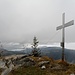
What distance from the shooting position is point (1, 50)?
33.4 meters

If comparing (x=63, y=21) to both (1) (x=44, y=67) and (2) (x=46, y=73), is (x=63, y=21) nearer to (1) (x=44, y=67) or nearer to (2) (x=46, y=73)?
(1) (x=44, y=67)

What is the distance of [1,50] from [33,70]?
10430 millimetres

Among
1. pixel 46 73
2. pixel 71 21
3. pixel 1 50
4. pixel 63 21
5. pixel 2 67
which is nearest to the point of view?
pixel 46 73

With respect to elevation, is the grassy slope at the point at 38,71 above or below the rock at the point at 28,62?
below

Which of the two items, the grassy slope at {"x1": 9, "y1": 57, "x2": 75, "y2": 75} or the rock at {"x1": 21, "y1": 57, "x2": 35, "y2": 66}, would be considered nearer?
the grassy slope at {"x1": 9, "y1": 57, "x2": 75, "y2": 75}

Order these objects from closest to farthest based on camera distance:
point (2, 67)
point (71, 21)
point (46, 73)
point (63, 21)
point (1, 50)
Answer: point (46, 73), point (2, 67), point (71, 21), point (63, 21), point (1, 50)

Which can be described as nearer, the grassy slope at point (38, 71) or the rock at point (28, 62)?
the grassy slope at point (38, 71)

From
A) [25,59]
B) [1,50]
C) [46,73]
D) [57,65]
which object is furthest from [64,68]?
[1,50]

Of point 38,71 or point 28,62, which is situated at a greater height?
point 28,62

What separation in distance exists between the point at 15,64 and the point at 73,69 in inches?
245

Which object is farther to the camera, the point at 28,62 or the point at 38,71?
the point at 28,62

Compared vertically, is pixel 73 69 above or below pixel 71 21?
below

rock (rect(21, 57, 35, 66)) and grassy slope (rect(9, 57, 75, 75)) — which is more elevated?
rock (rect(21, 57, 35, 66))

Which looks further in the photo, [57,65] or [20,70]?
[57,65]
